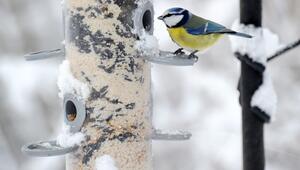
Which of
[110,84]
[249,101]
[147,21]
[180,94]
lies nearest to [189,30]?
[147,21]

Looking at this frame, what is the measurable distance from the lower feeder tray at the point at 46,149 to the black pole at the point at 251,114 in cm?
55

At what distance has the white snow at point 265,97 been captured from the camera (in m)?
2.25

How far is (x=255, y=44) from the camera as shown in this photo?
2350 millimetres

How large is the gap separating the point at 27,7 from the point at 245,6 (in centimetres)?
491

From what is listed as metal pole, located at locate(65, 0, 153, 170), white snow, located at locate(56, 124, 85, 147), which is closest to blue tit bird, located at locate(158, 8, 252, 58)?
metal pole, located at locate(65, 0, 153, 170)

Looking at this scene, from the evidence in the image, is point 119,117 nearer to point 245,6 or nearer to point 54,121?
point 245,6

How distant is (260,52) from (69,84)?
62 cm

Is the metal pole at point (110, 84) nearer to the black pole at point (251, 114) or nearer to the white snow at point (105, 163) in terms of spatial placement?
the white snow at point (105, 163)

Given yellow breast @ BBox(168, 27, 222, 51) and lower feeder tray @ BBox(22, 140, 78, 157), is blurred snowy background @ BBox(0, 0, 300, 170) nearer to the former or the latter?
yellow breast @ BBox(168, 27, 222, 51)

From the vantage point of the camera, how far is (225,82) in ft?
21.3

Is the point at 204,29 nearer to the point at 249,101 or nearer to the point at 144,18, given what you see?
the point at 144,18

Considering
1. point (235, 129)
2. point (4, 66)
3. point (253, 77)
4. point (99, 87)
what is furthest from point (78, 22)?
point (4, 66)

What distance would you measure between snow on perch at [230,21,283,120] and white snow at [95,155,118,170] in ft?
1.58

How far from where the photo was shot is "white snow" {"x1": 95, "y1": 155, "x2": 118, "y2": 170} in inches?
94.7
